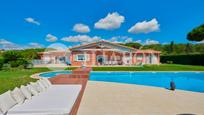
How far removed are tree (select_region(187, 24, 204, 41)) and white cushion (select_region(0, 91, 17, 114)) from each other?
4103 cm

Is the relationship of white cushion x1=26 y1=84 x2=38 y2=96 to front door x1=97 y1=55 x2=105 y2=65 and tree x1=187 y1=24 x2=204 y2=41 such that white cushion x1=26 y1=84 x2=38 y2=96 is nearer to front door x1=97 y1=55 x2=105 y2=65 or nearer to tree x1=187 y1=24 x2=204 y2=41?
front door x1=97 y1=55 x2=105 y2=65

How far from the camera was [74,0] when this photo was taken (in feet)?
113

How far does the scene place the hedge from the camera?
37.2 metres

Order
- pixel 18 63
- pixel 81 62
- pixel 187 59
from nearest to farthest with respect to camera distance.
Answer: pixel 18 63, pixel 81 62, pixel 187 59

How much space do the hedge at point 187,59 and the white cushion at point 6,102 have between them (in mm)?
35933

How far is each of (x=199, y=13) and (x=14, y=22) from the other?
37.5 meters

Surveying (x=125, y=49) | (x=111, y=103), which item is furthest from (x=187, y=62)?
(x=111, y=103)

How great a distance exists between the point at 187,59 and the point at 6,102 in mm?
40094

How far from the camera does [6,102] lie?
199 inches

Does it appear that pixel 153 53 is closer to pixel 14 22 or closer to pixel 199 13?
pixel 199 13

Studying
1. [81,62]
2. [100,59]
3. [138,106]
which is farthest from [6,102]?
[100,59]

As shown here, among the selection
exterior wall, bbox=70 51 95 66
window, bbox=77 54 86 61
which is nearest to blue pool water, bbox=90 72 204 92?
exterior wall, bbox=70 51 95 66

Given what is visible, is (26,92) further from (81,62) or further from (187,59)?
(187,59)

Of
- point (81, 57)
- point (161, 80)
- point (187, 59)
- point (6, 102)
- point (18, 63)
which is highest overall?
point (81, 57)
